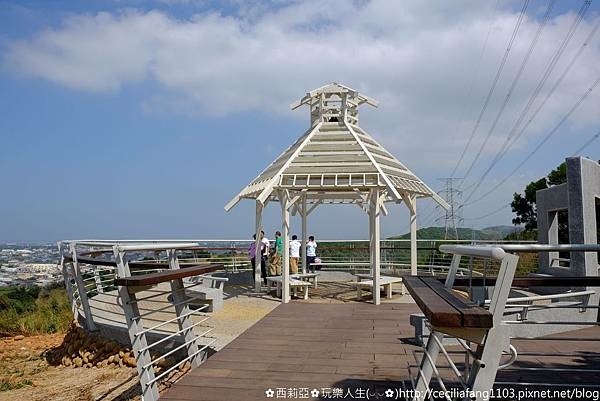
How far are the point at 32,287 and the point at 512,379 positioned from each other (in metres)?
15.1

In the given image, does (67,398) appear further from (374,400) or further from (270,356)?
(374,400)

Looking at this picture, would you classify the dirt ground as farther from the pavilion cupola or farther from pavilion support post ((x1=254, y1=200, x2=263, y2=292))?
the pavilion cupola

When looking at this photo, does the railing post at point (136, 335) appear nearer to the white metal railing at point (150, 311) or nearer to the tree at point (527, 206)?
the white metal railing at point (150, 311)

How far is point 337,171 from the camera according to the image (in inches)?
433

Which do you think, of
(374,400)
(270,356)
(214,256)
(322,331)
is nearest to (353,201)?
(214,256)

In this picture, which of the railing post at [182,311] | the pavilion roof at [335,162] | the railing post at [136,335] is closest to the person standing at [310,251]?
the pavilion roof at [335,162]

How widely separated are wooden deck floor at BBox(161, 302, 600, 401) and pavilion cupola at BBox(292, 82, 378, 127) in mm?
6061

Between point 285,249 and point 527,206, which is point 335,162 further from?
point 527,206

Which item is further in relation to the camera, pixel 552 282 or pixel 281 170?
pixel 281 170

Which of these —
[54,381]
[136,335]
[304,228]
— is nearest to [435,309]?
[136,335]

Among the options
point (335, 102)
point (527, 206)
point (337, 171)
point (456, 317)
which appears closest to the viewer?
point (456, 317)

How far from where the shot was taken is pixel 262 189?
11008mm

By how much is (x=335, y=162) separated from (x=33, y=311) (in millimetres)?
9055

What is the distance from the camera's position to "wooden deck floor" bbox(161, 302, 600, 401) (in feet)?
15.4
